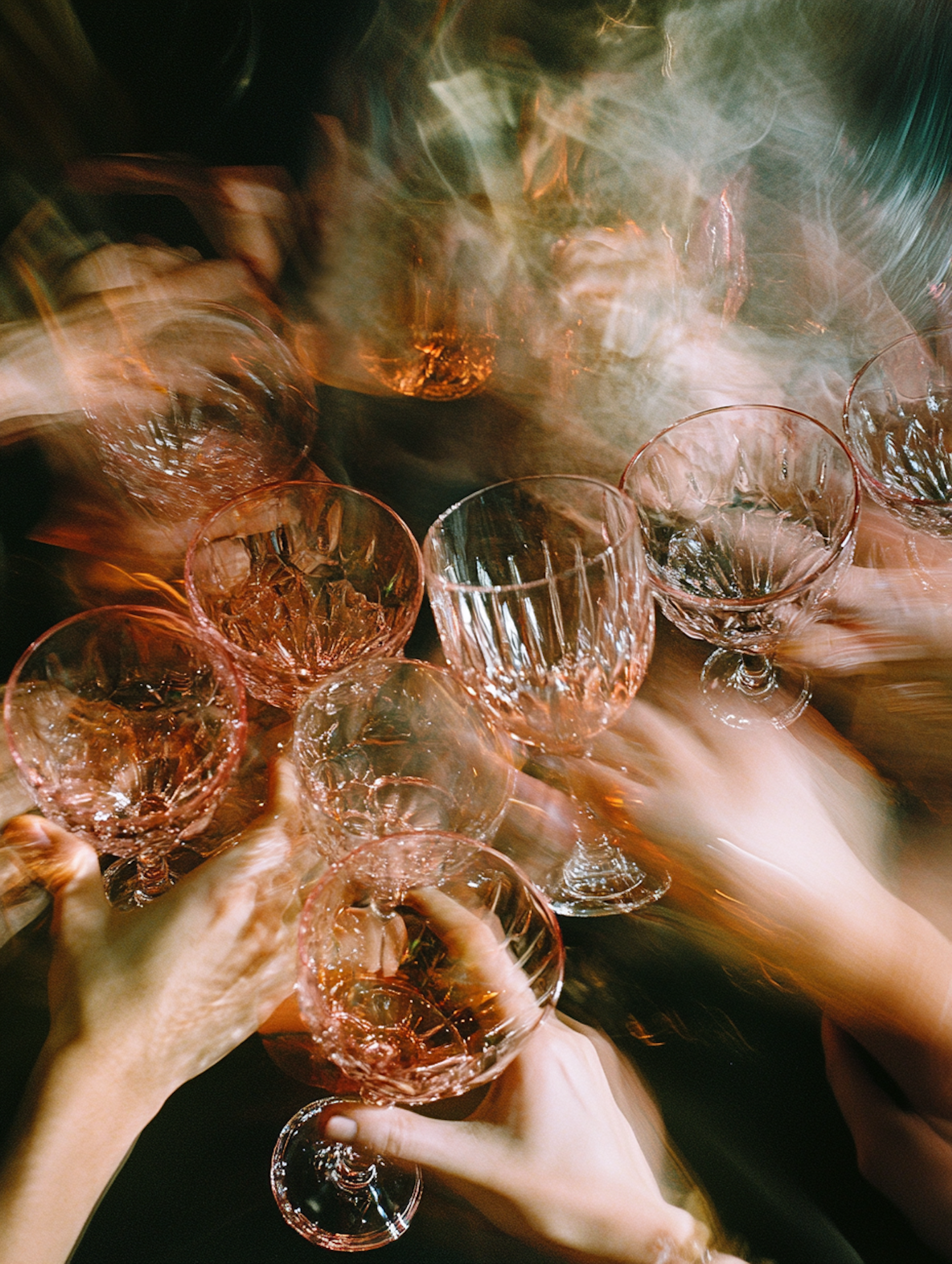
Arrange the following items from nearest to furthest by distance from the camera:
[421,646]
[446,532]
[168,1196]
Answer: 1. [168,1196]
2. [446,532]
3. [421,646]

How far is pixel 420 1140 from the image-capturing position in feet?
1.57

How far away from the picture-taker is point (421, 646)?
0.75m

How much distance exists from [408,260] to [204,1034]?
0.74 m

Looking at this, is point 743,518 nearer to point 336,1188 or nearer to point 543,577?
point 543,577

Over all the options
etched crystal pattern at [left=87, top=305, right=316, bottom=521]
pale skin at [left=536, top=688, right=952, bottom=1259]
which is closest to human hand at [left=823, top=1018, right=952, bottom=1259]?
pale skin at [left=536, top=688, right=952, bottom=1259]

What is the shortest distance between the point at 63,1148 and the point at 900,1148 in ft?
1.51

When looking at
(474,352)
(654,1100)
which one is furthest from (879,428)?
(654,1100)

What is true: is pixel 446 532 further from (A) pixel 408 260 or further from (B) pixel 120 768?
(A) pixel 408 260

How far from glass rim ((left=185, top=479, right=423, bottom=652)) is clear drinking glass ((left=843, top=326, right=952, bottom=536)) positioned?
1.33ft

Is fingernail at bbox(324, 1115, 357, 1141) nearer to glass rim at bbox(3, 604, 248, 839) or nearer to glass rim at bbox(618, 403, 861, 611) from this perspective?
glass rim at bbox(3, 604, 248, 839)

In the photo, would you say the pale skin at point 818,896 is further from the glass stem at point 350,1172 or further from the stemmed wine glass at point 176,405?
the stemmed wine glass at point 176,405

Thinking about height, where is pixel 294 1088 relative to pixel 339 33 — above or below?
below

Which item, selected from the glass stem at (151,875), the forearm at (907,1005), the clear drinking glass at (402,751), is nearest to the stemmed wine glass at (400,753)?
the clear drinking glass at (402,751)

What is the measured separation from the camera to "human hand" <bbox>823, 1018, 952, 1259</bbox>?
0.44 meters
